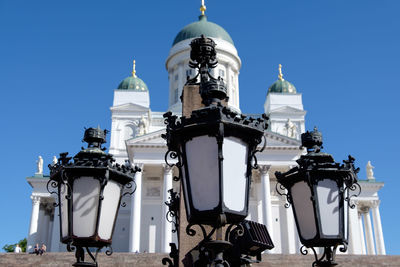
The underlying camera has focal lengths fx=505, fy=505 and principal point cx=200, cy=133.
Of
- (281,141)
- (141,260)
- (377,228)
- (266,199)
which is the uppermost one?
(281,141)

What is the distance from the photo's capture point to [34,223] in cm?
4566

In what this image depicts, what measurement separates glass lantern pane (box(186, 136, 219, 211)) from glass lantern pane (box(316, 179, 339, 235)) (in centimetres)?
157

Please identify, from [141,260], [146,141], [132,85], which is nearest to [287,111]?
[132,85]

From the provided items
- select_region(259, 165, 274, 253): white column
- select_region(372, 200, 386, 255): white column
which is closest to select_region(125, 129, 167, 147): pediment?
select_region(259, 165, 274, 253): white column

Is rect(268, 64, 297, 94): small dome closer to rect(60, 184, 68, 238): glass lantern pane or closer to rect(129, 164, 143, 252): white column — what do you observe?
rect(129, 164, 143, 252): white column

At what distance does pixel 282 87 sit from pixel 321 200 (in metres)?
50.1

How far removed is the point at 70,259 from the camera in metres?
23.2

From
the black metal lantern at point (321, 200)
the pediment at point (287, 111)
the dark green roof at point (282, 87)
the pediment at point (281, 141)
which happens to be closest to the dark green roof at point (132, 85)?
the dark green roof at point (282, 87)

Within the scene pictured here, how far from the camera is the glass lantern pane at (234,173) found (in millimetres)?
3512

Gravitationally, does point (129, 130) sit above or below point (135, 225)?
above

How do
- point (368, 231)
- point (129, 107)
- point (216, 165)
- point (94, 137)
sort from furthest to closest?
point (368, 231) < point (129, 107) < point (94, 137) < point (216, 165)

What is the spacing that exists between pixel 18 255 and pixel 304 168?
21690 millimetres

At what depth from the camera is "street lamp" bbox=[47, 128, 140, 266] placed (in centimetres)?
452

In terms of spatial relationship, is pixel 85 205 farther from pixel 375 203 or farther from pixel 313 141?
pixel 375 203
